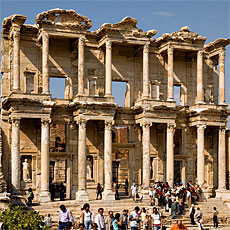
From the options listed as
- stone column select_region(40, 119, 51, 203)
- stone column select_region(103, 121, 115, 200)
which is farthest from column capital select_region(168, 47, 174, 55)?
stone column select_region(40, 119, 51, 203)

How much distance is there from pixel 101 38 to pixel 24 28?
476 centimetres

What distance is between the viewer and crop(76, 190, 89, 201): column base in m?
28.9

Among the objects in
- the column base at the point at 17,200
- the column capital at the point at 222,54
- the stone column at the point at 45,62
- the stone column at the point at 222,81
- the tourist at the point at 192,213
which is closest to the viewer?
the tourist at the point at 192,213

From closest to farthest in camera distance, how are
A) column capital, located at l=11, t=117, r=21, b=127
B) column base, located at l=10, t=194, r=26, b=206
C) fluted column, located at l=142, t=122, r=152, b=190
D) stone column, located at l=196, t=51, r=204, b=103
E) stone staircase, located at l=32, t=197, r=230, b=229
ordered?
1. stone staircase, located at l=32, t=197, r=230, b=229
2. column base, located at l=10, t=194, r=26, b=206
3. column capital, located at l=11, t=117, r=21, b=127
4. fluted column, located at l=142, t=122, r=152, b=190
5. stone column, located at l=196, t=51, r=204, b=103

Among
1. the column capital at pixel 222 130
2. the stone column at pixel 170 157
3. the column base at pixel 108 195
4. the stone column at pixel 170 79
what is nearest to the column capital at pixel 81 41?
the stone column at pixel 170 79

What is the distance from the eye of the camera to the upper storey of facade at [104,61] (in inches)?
1169

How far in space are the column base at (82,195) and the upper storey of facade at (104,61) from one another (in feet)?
17.3

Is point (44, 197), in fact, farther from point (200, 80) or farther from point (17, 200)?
point (200, 80)

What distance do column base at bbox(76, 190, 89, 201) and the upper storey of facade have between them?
528cm

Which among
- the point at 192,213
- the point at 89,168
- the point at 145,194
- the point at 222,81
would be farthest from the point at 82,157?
the point at 222,81

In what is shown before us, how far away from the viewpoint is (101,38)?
104 feet

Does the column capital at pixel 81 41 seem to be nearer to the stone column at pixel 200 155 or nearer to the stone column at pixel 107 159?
the stone column at pixel 107 159

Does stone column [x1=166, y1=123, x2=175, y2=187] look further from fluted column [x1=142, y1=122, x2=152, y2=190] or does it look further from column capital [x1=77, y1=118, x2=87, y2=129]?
column capital [x1=77, y1=118, x2=87, y2=129]

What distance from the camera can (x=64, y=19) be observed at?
3012cm
